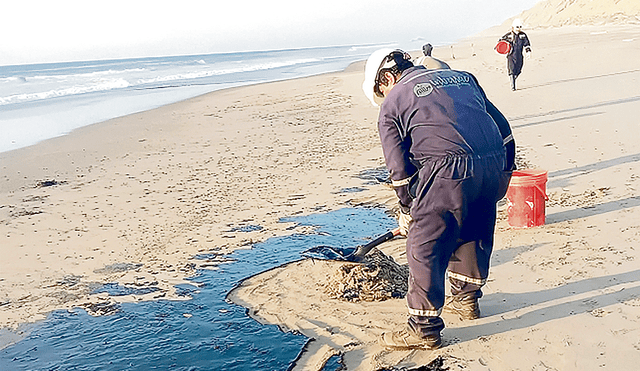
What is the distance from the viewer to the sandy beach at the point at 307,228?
3701 mm

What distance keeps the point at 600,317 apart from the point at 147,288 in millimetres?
3404

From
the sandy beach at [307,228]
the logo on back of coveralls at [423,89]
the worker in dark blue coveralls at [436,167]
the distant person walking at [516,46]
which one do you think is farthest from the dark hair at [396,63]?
the distant person walking at [516,46]

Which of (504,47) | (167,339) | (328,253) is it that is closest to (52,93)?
(504,47)

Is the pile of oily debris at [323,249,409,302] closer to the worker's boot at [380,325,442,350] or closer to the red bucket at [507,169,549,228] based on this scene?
the worker's boot at [380,325,442,350]

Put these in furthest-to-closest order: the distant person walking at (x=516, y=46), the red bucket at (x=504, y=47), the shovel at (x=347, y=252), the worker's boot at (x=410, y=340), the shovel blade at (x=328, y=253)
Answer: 1. the red bucket at (x=504, y=47)
2. the distant person walking at (x=516, y=46)
3. the shovel blade at (x=328, y=253)
4. the shovel at (x=347, y=252)
5. the worker's boot at (x=410, y=340)

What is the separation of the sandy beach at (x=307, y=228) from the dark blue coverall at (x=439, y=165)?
543 mm

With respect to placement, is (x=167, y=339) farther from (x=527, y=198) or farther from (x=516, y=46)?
(x=516, y=46)

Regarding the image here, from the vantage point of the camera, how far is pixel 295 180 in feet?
26.2

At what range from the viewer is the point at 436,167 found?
3328mm

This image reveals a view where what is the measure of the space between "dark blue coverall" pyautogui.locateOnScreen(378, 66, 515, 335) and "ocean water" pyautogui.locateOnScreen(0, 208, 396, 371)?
80cm

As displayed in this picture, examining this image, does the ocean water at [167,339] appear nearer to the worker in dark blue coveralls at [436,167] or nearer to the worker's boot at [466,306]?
the worker in dark blue coveralls at [436,167]

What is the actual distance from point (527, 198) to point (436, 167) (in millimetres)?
2419

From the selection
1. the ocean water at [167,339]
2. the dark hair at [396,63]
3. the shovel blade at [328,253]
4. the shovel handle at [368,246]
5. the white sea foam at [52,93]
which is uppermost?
the dark hair at [396,63]

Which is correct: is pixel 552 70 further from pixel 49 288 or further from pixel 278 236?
pixel 49 288
